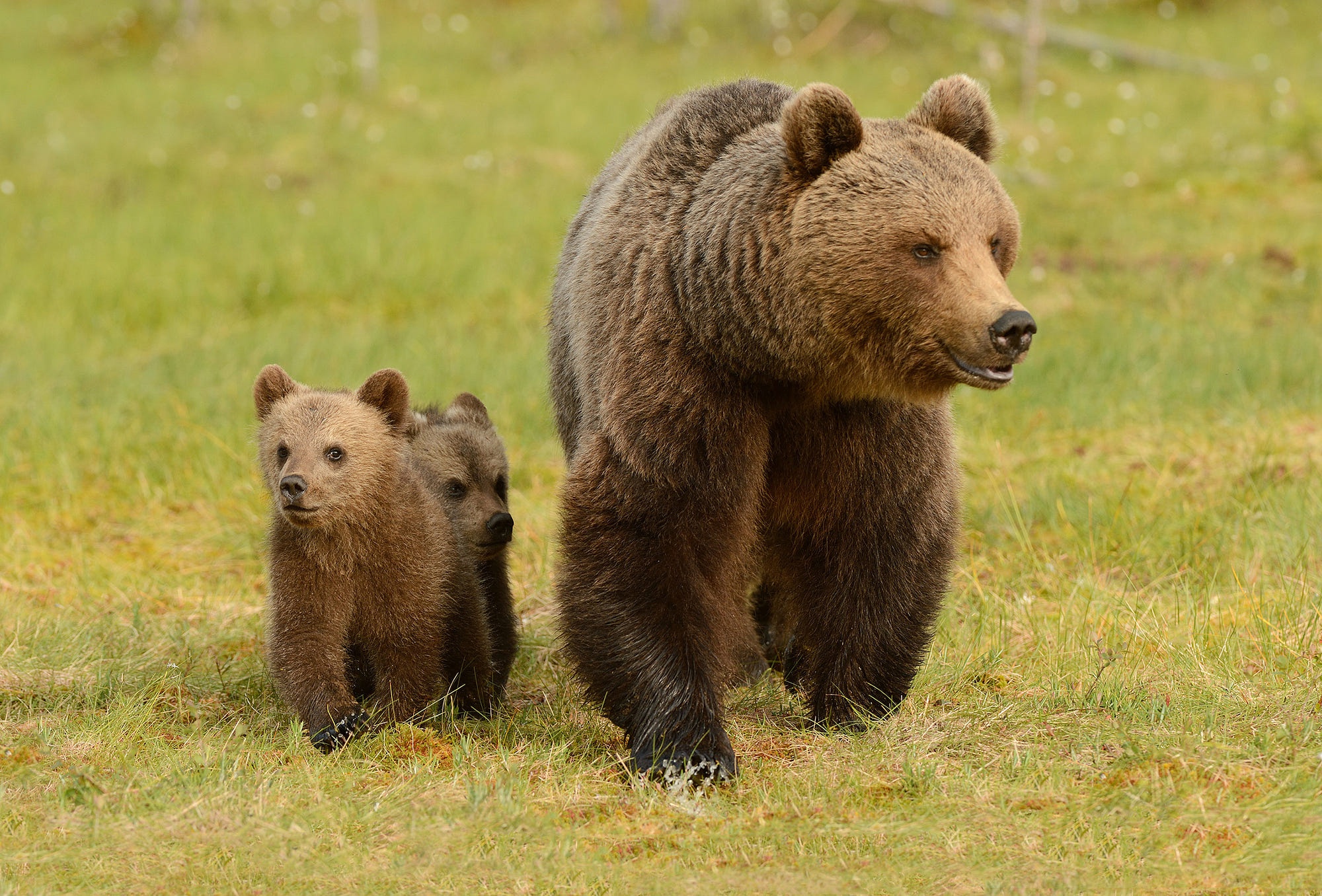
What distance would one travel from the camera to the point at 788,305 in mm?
4457

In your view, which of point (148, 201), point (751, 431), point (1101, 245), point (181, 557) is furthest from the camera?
point (148, 201)

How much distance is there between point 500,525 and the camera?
241 inches

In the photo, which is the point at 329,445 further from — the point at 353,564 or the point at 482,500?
the point at 482,500

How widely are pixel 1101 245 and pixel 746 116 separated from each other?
857 centimetres

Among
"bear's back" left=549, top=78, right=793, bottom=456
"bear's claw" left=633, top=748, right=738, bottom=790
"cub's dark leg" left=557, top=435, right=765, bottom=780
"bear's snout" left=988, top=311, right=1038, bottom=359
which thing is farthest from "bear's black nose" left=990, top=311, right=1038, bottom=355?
"bear's claw" left=633, top=748, right=738, bottom=790

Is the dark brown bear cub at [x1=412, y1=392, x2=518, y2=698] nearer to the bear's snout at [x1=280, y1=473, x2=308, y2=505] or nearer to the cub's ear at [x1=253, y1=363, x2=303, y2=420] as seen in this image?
the cub's ear at [x1=253, y1=363, x2=303, y2=420]

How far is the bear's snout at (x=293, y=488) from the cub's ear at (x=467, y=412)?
1.45 metres

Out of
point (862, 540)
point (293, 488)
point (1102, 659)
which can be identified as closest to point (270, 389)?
point (293, 488)

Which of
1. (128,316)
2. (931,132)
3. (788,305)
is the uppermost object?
(931,132)

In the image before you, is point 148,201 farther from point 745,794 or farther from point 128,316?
point 745,794

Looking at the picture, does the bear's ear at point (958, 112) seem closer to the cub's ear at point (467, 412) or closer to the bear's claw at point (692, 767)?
the bear's claw at point (692, 767)

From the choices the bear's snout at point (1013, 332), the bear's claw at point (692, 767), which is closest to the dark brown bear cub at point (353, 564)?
the bear's claw at point (692, 767)

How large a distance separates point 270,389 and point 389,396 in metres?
0.43

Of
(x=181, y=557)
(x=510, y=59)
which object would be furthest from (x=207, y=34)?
(x=181, y=557)
